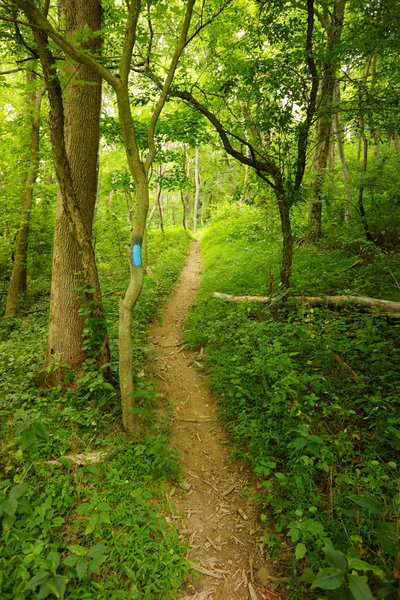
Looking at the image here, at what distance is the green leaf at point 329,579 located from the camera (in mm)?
1728

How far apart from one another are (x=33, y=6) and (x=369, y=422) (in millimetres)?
5839

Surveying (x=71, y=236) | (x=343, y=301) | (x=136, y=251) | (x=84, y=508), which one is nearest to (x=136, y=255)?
(x=136, y=251)

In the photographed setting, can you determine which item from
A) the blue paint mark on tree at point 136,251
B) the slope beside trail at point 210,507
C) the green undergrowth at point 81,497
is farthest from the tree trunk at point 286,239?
the green undergrowth at point 81,497

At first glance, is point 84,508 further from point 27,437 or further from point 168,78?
point 168,78

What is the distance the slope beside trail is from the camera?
8.59ft

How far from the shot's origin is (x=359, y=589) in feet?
5.51

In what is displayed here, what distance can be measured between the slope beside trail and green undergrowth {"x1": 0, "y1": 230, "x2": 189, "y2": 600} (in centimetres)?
23

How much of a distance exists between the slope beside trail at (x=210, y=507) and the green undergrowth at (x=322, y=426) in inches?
8.7

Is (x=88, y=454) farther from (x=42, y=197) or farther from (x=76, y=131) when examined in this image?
(x=42, y=197)

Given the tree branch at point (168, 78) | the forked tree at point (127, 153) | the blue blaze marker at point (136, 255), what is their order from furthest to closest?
1. the tree branch at point (168, 78)
2. the blue blaze marker at point (136, 255)
3. the forked tree at point (127, 153)

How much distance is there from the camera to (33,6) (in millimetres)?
2623

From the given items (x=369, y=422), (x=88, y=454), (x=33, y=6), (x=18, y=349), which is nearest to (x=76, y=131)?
(x=33, y=6)

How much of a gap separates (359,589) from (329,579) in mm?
167

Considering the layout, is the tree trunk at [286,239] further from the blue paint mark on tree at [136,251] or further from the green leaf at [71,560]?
the green leaf at [71,560]
